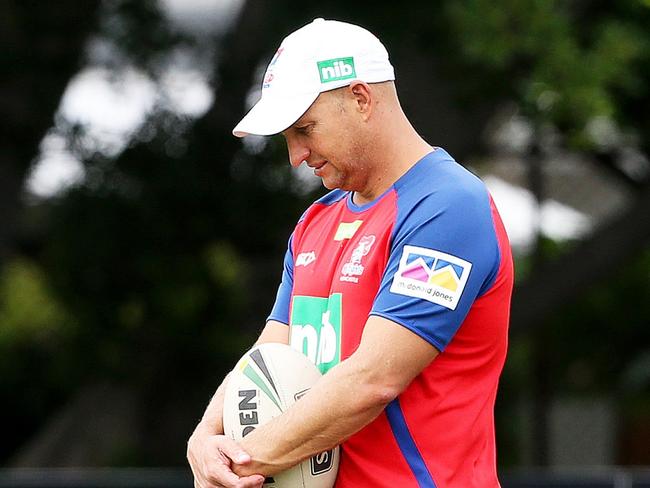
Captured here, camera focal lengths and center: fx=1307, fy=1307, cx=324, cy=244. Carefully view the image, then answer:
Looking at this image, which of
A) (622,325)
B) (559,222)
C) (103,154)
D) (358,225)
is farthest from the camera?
(622,325)

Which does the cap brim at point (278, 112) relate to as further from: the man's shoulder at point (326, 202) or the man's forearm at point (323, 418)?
the man's forearm at point (323, 418)

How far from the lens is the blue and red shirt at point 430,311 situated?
2801mm

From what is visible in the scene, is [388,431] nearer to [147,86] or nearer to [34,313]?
[147,86]

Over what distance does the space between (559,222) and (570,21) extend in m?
6.04

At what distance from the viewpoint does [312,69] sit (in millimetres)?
2916

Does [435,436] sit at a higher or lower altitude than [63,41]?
lower

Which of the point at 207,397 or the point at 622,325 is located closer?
the point at 207,397

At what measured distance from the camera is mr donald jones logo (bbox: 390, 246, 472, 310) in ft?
9.14

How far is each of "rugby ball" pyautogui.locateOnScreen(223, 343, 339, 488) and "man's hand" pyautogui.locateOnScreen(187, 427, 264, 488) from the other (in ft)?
0.13

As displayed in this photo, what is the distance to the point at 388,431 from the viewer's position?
2.90 meters

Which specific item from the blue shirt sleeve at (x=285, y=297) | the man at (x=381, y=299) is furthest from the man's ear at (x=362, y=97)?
the blue shirt sleeve at (x=285, y=297)

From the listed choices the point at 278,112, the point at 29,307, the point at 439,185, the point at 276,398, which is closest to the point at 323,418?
the point at 276,398

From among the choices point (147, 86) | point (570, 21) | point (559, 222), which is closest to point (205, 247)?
point (147, 86)

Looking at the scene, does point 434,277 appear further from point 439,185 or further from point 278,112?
point 278,112
